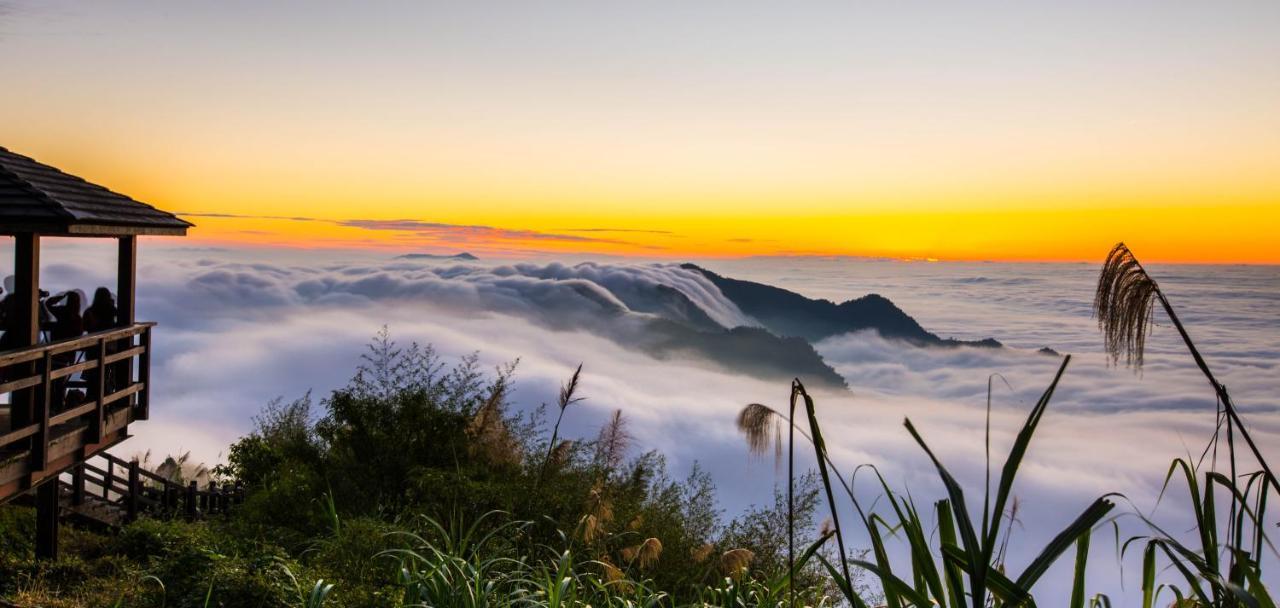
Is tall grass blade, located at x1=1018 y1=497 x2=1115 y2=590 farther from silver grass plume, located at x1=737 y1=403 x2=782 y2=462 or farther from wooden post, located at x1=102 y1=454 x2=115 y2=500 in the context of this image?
wooden post, located at x1=102 y1=454 x2=115 y2=500

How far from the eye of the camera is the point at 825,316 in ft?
366

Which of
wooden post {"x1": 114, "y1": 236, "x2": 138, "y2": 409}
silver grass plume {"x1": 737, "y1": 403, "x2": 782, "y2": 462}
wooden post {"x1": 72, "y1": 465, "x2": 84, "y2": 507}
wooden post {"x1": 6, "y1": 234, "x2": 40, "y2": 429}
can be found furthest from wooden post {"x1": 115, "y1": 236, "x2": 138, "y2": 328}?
silver grass plume {"x1": 737, "y1": 403, "x2": 782, "y2": 462}

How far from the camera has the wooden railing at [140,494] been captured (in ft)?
42.6

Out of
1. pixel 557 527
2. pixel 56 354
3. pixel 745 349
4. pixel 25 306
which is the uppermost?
pixel 25 306

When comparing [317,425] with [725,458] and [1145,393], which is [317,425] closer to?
[725,458]

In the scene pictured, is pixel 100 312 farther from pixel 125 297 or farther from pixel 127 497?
pixel 127 497

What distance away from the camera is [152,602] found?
5.63 meters

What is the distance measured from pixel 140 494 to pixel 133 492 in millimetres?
376

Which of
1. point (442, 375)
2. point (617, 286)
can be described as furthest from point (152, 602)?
point (617, 286)

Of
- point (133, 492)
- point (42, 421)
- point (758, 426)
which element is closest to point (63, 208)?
point (42, 421)

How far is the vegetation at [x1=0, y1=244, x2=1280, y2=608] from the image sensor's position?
8.42 feet

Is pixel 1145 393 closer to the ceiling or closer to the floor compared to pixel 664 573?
closer to the floor

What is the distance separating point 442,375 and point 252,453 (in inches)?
209

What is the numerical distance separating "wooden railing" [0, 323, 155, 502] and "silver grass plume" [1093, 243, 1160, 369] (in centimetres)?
755
